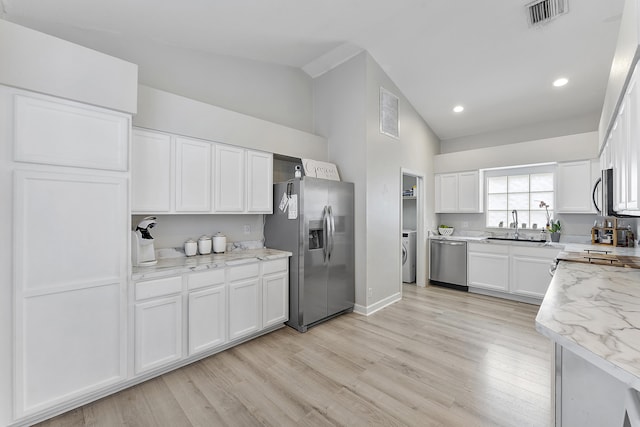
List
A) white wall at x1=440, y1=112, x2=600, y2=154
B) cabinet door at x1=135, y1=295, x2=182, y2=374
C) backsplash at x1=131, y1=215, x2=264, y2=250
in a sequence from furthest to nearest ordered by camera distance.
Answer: white wall at x1=440, y1=112, x2=600, y2=154
backsplash at x1=131, y1=215, x2=264, y2=250
cabinet door at x1=135, y1=295, x2=182, y2=374

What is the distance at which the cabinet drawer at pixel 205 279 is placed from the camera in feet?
8.11

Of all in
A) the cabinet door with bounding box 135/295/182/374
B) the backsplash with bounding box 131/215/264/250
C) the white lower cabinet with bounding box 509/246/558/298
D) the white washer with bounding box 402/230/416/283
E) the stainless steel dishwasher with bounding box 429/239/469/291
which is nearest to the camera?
the cabinet door with bounding box 135/295/182/374

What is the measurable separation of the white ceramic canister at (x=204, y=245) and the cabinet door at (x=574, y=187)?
5.16 m

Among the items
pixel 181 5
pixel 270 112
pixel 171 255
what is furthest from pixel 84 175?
pixel 270 112

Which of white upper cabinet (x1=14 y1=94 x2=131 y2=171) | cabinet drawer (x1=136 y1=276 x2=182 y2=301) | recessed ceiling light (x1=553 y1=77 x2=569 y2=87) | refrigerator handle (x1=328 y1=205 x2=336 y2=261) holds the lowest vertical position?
cabinet drawer (x1=136 y1=276 x2=182 y2=301)

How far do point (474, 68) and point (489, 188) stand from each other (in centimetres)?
234

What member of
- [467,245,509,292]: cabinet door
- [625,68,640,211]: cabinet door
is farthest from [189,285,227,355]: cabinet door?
[467,245,509,292]: cabinet door

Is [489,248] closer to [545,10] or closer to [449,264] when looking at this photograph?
[449,264]

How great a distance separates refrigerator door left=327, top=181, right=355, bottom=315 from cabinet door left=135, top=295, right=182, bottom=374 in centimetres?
172

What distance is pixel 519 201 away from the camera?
4910 mm

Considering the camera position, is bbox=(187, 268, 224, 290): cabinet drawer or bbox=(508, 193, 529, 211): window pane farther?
bbox=(508, 193, 529, 211): window pane

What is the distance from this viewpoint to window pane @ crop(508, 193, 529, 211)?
485 cm

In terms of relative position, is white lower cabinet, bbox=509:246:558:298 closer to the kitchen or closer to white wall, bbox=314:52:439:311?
the kitchen

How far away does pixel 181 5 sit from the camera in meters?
2.36
